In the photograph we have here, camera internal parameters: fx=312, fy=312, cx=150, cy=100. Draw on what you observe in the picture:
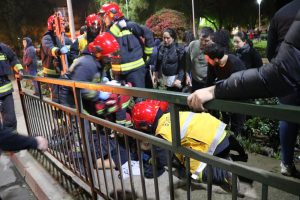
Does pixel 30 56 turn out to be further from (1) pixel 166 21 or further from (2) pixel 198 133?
(1) pixel 166 21

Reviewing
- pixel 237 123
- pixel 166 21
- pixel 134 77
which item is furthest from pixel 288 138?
pixel 166 21

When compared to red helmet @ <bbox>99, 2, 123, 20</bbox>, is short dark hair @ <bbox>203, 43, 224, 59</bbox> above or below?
below

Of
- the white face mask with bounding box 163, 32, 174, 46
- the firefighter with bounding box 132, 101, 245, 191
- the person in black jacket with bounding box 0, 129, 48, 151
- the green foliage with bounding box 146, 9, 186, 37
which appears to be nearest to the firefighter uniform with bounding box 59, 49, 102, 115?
the firefighter with bounding box 132, 101, 245, 191

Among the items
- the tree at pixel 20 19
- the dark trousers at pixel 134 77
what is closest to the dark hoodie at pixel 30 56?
the dark trousers at pixel 134 77

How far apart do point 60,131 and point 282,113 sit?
2694 mm

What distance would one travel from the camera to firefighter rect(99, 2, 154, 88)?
16.0ft

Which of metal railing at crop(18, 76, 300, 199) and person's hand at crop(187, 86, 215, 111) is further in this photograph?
person's hand at crop(187, 86, 215, 111)

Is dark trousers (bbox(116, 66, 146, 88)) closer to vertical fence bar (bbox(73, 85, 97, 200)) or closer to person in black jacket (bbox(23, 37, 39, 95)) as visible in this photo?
vertical fence bar (bbox(73, 85, 97, 200))

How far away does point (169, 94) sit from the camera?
170 cm

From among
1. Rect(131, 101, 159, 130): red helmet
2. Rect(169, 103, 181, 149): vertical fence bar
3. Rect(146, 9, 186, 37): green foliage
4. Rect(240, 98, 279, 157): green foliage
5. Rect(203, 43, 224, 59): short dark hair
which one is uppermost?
Rect(146, 9, 186, 37): green foliage

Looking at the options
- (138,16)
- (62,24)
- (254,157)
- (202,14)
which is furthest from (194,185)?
Result: (202,14)

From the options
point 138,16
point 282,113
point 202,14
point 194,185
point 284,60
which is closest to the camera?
point 282,113

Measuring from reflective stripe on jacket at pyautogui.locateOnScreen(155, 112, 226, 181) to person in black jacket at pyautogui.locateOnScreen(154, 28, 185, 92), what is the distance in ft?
8.27

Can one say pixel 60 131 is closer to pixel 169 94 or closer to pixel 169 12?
pixel 169 94
